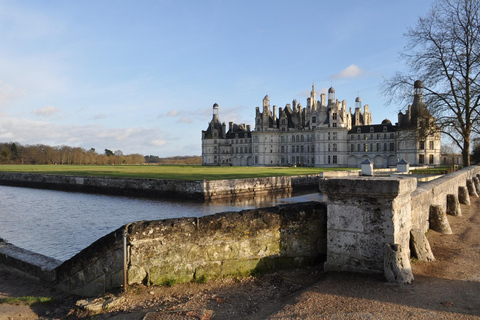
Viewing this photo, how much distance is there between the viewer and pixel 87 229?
49.8 ft

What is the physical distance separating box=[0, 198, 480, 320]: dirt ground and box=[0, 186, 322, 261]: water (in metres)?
7.62

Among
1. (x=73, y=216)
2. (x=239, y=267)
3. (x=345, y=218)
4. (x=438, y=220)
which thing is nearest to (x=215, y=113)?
(x=73, y=216)

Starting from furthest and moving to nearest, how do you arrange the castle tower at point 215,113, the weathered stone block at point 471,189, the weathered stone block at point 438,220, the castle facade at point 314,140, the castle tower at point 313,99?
the castle tower at point 215,113, the castle tower at point 313,99, the castle facade at point 314,140, the weathered stone block at point 471,189, the weathered stone block at point 438,220

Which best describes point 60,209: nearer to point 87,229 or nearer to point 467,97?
point 87,229

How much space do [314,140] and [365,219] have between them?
253 feet

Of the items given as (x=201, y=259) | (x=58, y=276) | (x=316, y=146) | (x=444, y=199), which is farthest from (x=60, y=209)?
(x=316, y=146)

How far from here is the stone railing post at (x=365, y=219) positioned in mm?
4367

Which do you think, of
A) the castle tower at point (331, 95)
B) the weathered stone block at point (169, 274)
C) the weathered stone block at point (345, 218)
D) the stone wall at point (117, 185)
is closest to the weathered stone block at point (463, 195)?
the weathered stone block at point (345, 218)

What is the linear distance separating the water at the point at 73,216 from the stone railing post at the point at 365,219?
9.46m

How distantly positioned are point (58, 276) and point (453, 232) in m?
8.23

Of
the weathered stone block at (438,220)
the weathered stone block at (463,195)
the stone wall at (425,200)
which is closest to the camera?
the stone wall at (425,200)

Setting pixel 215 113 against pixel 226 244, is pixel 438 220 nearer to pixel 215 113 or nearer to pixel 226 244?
pixel 226 244

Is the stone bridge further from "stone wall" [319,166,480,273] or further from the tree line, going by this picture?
the tree line

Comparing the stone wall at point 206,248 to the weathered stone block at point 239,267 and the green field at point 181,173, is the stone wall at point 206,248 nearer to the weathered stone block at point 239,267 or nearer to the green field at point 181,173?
the weathered stone block at point 239,267
